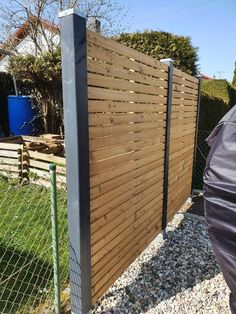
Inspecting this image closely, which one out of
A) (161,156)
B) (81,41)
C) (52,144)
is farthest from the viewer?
(52,144)

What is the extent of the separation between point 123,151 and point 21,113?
558 centimetres

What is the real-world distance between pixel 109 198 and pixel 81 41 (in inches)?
45.2

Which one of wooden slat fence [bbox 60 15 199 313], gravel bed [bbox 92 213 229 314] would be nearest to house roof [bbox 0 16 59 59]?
wooden slat fence [bbox 60 15 199 313]

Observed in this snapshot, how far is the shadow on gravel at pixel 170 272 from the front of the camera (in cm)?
263

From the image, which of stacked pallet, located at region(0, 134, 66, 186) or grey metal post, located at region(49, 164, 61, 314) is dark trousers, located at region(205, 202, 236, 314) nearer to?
grey metal post, located at region(49, 164, 61, 314)

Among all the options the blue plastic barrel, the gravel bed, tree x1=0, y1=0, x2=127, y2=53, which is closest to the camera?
the gravel bed

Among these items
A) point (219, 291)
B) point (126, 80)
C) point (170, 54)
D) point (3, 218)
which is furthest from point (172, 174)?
point (170, 54)

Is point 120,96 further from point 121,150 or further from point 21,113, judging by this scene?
point 21,113

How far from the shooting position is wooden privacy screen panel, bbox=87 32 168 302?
2109 mm

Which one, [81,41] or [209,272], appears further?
[209,272]

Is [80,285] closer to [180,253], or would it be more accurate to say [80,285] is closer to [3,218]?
[180,253]

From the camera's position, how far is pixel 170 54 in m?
6.19

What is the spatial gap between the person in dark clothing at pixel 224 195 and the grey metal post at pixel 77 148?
2.53 feet

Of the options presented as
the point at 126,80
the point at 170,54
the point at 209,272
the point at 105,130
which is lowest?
the point at 209,272
